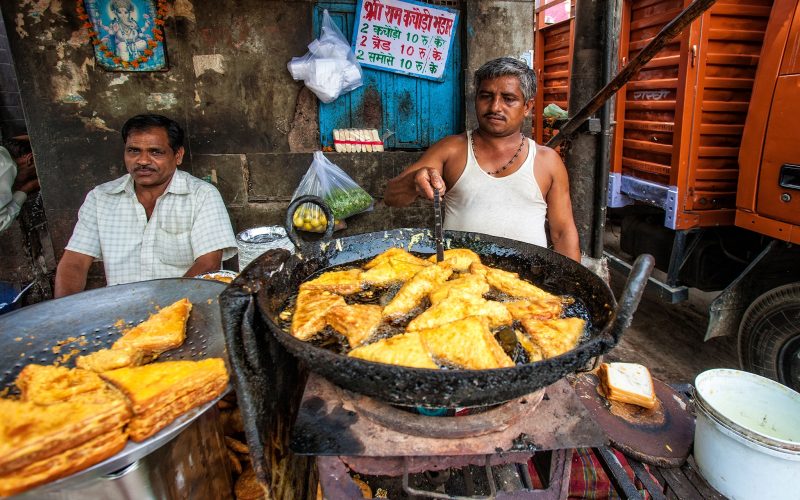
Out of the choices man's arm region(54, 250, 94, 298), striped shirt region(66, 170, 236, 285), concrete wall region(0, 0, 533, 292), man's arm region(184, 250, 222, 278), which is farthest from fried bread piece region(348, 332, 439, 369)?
concrete wall region(0, 0, 533, 292)

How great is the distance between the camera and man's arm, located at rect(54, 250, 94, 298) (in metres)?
3.68

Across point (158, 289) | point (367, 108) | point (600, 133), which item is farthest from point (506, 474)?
point (367, 108)

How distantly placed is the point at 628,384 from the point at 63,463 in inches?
103

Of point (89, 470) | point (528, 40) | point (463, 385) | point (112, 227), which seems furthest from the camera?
point (528, 40)

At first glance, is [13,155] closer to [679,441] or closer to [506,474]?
[506,474]

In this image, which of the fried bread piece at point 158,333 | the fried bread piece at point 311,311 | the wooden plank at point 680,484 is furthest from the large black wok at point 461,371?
the wooden plank at point 680,484

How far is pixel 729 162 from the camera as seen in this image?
4.76 m

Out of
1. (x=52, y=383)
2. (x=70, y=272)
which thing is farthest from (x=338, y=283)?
(x=70, y=272)

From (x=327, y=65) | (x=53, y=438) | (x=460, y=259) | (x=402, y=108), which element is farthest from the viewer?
(x=402, y=108)

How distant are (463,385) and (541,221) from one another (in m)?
2.44

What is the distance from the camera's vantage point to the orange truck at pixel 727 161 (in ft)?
13.2

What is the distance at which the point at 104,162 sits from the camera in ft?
16.7

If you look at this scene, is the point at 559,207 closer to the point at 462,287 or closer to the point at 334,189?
the point at 462,287

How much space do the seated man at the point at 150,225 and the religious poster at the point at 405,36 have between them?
2528 millimetres
